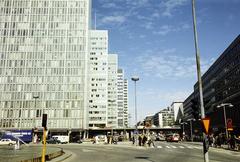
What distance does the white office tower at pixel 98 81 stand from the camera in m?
150

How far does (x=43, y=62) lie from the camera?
108 meters

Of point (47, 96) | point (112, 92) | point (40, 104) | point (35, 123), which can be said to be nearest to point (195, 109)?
point (35, 123)

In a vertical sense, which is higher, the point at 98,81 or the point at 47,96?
the point at 98,81

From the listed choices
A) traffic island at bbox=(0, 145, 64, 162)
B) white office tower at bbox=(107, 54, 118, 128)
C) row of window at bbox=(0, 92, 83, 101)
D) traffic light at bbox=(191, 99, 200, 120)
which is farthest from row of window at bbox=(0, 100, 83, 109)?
traffic light at bbox=(191, 99, 200, 120)

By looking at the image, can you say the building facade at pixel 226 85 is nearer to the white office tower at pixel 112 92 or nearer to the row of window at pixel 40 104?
the row of window at pixel 40 104

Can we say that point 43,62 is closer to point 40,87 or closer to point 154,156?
point 40,87

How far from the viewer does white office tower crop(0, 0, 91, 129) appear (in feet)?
343

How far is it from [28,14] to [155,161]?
108326 mm

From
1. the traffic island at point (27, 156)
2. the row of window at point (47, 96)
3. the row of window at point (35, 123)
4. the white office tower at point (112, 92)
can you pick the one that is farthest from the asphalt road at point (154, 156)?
the white office tower at point (112, 92)

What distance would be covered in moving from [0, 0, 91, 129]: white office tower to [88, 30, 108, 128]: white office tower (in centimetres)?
3905

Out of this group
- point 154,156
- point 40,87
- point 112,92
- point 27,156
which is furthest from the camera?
point 112,92

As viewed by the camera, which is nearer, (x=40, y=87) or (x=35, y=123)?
(x=35, y=123)

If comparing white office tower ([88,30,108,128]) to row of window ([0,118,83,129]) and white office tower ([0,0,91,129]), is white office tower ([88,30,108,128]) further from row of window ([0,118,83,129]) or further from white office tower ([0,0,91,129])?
row of window ([0,118,83,129])

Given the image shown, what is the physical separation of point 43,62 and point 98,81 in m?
50.5
